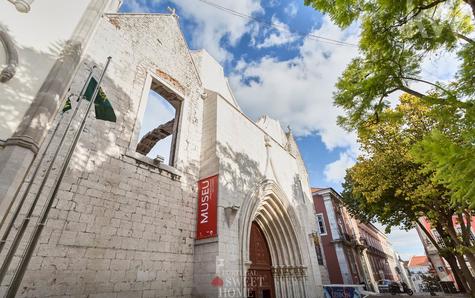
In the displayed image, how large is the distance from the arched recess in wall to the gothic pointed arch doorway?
0.18 meters

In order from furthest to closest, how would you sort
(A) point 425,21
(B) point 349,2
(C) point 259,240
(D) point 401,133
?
(D) point 401,133 < (C) point 259,240 < (A) point 425,21 < (B) point 349,2

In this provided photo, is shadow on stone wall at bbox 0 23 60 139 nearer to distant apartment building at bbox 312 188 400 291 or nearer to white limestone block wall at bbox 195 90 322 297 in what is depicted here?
white limestone block wall at bbox 195 90 322 297

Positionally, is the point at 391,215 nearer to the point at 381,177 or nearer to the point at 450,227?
Answer: the point at 450,227

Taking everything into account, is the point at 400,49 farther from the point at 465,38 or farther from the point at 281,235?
the point at 281,235

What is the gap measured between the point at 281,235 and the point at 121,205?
669 cm

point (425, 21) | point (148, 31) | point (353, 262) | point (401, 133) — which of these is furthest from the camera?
point (353, 262)

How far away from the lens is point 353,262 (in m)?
20.3

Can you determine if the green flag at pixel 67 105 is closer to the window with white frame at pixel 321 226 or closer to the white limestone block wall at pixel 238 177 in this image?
the white limestone block wall at pixel 238 177

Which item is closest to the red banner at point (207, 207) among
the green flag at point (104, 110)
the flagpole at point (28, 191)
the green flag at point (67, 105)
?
the green flag at point (104, 110)

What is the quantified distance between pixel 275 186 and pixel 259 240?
2275mm

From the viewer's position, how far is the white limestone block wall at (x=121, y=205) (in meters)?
4.07

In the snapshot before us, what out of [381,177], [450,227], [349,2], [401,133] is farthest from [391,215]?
[349,2]

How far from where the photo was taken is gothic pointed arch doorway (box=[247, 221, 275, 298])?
7759mm

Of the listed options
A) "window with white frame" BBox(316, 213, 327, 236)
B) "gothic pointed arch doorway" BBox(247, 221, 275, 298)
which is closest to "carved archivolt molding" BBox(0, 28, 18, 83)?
"gothic pointed arch doorway" BBox(247, 221, 275, 298)
